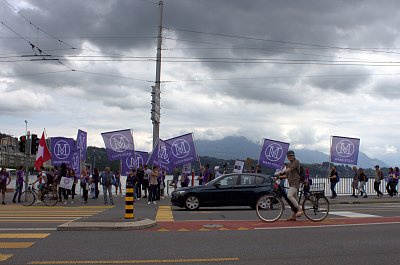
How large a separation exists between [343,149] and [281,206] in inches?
572

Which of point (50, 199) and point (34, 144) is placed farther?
point (34, 144)

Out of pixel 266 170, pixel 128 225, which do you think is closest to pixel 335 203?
pixel 266 170

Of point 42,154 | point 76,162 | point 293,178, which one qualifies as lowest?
point 293,178

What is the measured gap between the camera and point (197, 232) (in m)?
11.0

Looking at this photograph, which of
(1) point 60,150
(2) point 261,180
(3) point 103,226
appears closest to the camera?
(3) point 103,226

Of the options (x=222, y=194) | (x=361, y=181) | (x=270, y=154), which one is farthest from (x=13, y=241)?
(x=361, y=181)

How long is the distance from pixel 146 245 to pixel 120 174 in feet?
62.7

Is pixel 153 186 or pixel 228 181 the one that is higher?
pixel 228 181

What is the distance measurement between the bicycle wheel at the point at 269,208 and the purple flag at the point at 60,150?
14.9 m

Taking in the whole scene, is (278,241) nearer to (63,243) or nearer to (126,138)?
(63,243)

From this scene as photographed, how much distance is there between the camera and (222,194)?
1755 cm

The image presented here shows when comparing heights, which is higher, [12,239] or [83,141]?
[83,141]

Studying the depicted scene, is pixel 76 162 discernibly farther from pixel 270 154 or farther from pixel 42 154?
pixel 270 154

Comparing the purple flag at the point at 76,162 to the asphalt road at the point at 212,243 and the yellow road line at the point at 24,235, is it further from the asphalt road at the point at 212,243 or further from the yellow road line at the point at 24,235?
the yellow road line at the point at 24,235
